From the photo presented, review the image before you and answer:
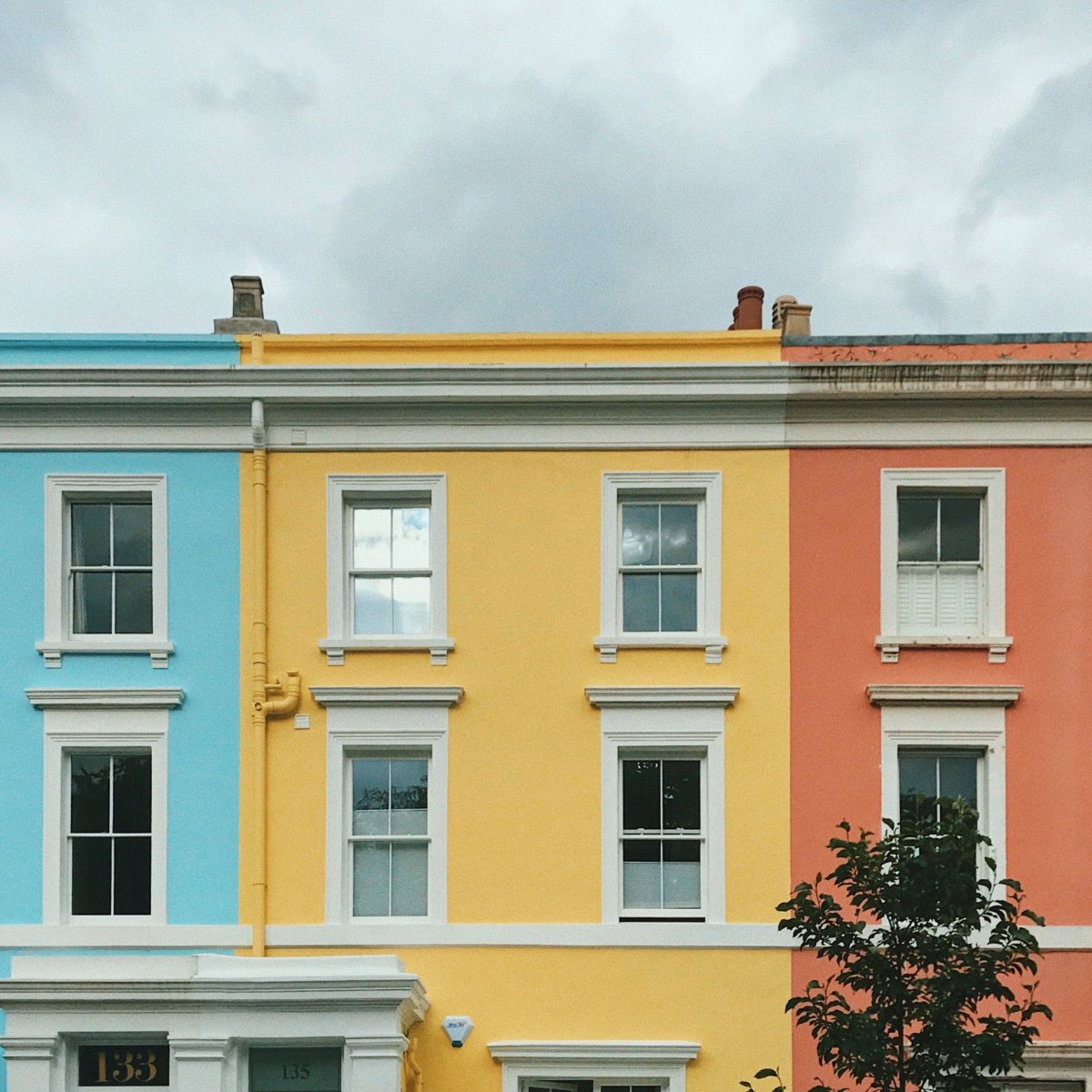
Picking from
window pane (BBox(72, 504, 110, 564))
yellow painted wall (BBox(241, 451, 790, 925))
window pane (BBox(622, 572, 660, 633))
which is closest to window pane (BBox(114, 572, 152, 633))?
window pane (BBox(72, 504, 110, 564))

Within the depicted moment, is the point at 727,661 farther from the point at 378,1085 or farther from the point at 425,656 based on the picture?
the point at 378,1085

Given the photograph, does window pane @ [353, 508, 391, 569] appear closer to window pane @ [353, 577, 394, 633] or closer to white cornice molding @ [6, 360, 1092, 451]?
window pane @ [353, 577, 394, 633]

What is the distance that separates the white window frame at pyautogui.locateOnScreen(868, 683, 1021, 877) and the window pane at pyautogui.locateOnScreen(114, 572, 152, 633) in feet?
27.0

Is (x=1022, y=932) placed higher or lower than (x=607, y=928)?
higher

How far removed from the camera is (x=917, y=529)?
14820mm

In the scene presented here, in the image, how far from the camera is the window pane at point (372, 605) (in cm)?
1473

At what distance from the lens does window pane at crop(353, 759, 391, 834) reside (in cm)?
1439

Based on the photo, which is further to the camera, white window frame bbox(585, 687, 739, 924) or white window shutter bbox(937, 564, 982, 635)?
white window shutter bbox(937, 564, 982, 635)

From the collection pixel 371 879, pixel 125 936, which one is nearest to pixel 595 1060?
pixel 371 879

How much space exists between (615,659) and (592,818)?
1.77 meters

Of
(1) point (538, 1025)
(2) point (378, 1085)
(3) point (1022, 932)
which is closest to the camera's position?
(3) point (1022, 932)

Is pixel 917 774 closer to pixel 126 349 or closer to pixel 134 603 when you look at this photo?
pixel 134 603

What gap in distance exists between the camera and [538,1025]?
13.8 m

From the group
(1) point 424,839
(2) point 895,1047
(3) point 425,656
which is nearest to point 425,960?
(1) point 424,839
